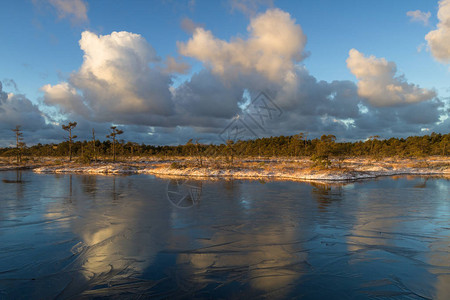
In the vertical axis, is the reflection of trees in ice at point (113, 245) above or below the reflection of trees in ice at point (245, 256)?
above

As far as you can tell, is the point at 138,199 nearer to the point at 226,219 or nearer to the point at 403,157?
the point at 226,219

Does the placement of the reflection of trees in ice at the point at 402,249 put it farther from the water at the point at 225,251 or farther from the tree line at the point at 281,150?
the tree line at the point at 281,150

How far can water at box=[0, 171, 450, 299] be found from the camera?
6.79m

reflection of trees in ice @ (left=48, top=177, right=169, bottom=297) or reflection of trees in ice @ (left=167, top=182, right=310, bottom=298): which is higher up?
reflection of trees in ice @ (left=48, top=177, right=169, bottom=297)

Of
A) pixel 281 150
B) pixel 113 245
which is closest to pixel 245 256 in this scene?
pixel 113 245

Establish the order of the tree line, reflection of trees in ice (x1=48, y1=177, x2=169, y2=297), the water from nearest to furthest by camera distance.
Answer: the water
reflection of trees in ice (x1=48, y1=177, x2=169, y2=297)
the tree line

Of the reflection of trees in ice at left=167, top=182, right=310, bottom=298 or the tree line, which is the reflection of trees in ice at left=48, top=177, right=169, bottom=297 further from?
the tree line

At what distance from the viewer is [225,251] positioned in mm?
9273

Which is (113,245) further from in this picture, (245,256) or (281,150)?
(281,150)

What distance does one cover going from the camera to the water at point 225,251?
6.79 meters

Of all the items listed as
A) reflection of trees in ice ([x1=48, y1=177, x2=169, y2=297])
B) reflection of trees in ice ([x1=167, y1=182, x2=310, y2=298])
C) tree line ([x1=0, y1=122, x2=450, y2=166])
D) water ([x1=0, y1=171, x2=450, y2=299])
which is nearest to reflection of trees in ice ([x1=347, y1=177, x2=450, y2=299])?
water ([x1=0, y1=171, x2=450, y2=299])

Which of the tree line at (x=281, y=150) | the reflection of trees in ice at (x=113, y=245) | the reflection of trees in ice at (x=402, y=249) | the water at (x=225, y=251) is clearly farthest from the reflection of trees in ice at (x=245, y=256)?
the tree line at (x=281, y=150)

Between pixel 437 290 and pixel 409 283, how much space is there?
1.92ft

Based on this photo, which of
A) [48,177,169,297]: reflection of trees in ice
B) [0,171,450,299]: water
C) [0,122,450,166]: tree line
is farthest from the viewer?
[0,122,450,166]: tree line
